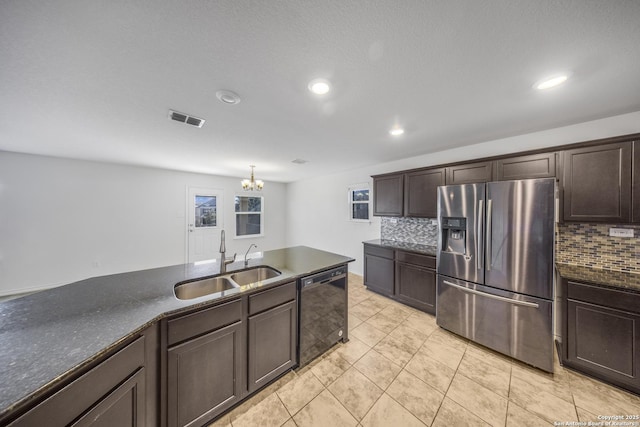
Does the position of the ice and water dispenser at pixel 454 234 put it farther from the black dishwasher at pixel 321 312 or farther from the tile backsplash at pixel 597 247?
the black dishwasher at pixel 321 312

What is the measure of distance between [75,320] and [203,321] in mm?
594

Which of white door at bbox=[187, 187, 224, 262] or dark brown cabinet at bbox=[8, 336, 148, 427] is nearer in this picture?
dark brown cabinet at bbox=[8, 336, 148, 427]

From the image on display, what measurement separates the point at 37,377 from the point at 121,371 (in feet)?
1.13

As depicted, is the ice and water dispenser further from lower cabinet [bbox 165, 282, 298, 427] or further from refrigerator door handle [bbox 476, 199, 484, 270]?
lower cabinet [bbox 165, 282, 298, 427]

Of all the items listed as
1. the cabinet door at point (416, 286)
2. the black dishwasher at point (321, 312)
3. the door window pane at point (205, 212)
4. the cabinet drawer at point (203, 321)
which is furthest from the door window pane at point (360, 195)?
the door window pane at point (205, 212)

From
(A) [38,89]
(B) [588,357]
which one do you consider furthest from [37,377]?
(B) [588,357]

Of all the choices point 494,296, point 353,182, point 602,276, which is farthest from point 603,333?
point 353,182

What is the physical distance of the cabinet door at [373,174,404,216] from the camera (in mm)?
3457

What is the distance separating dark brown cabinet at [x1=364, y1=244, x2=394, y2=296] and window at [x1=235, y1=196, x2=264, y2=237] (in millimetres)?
3804

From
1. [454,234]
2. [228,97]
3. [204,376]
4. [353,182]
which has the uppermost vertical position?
[228,97]

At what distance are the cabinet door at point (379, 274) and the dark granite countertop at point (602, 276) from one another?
185cm

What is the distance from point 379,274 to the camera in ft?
11.4

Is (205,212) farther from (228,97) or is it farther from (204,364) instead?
(204,364)

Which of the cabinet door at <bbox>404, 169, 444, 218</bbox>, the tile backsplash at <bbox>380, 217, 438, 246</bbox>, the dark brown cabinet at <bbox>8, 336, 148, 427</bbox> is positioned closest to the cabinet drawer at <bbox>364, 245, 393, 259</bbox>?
the tile backsplash at <bbox>380, 217, 438, 246</bbox>
